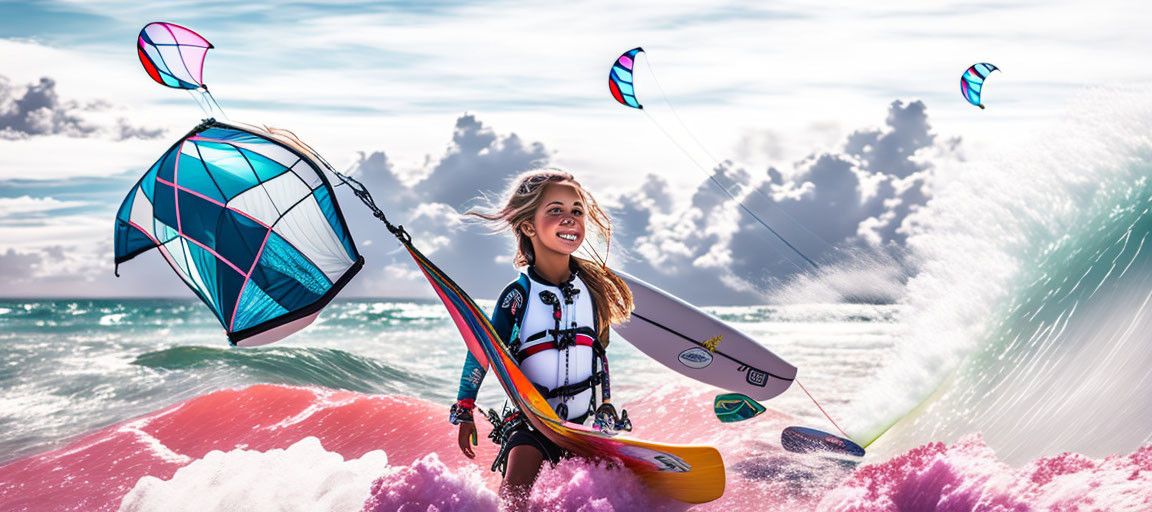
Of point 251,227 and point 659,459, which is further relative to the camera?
point 251,227

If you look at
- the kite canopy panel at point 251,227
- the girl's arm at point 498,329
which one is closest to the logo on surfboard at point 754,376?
the girl's arm at point 498,329

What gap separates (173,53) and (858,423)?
16.3ft

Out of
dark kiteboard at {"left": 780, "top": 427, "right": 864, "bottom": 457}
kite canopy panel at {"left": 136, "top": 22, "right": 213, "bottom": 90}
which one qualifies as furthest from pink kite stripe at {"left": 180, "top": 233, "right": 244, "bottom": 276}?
dark kiteboard at {"left": 780, "top": 427, "right": 864, "bottom": 457}

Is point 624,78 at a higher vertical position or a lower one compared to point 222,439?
higher

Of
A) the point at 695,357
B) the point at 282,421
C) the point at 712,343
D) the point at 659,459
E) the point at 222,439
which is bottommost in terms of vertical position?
the point at 222,439

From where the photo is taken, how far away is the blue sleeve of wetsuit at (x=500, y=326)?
10.5 ft

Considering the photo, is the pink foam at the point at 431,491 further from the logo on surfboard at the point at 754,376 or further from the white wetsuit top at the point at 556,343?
the logo on surfboard at the point at 754,376

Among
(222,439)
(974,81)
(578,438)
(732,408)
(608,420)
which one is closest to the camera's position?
(578,438)

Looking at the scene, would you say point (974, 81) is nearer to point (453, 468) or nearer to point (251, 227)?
point (453, 468)

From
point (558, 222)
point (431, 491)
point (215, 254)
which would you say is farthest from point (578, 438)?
point (215, 254)

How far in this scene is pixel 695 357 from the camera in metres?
4.83

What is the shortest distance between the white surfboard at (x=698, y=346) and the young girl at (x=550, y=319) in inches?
50.2

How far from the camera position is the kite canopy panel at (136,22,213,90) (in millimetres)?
3488

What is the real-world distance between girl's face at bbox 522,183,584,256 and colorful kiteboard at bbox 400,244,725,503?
1.50ft
